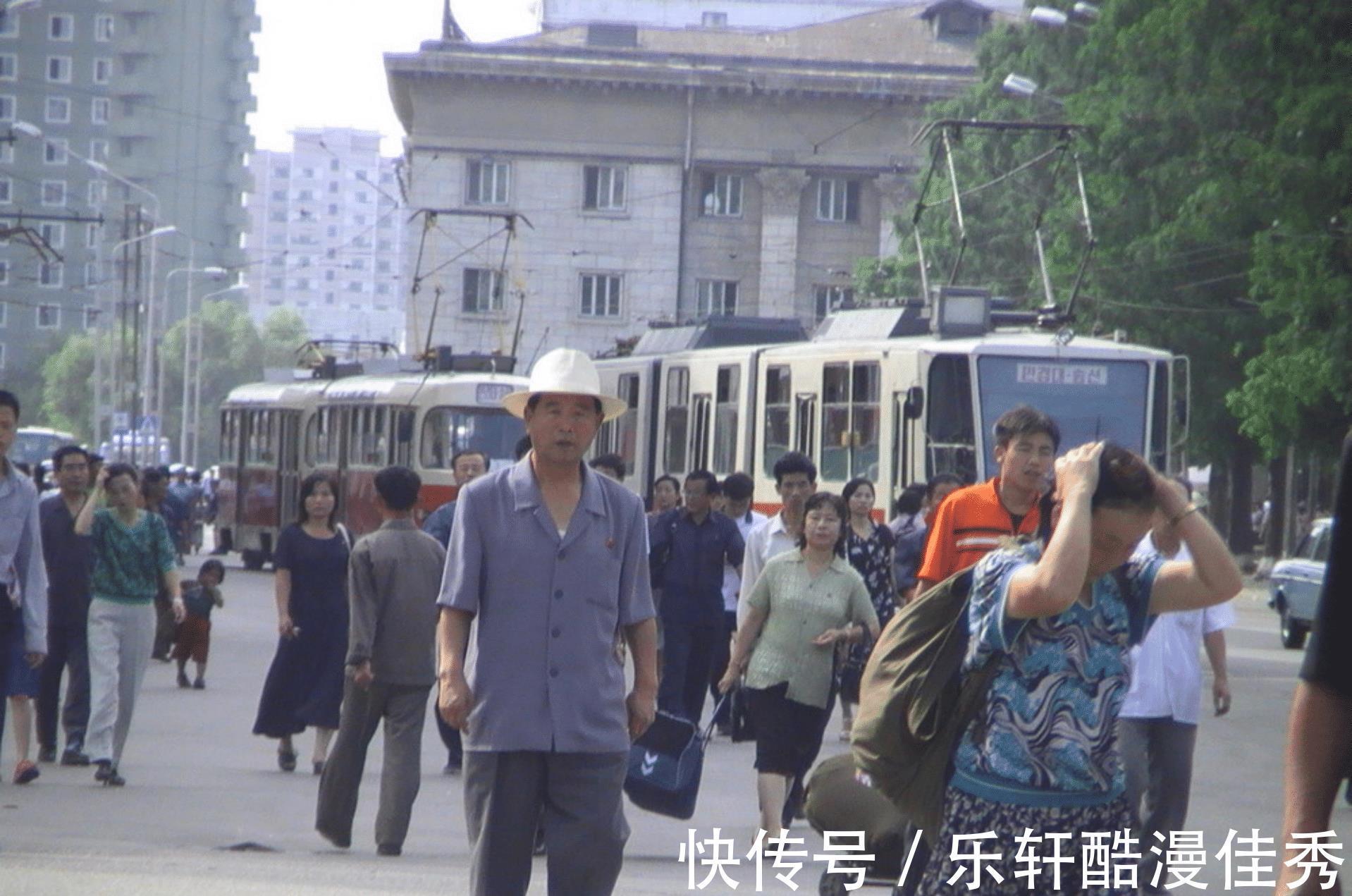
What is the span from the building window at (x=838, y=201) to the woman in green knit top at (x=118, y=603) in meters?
55.7

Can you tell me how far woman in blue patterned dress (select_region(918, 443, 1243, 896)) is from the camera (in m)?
5.18

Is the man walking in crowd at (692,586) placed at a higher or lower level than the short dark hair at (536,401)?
lower

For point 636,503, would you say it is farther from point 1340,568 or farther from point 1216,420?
point 1216,420

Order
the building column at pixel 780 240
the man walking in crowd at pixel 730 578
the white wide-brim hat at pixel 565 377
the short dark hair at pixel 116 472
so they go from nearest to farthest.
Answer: the white wide-brim hat at pixel 565 377, the short dark hair at pixel 116 472, the man walking in crowd at pixel 730 578, the building column at pixel 780 240

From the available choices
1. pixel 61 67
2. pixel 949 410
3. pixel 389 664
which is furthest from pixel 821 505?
pixel 61 67

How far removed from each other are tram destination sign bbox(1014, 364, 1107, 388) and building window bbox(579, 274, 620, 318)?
45.2 metres

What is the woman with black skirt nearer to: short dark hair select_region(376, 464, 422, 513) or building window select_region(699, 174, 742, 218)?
short dark hair select_region(376, 464, 422, 513)

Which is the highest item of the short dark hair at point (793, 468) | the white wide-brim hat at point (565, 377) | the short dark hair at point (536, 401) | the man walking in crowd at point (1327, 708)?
the white wide-brim hat at point (565, 377)

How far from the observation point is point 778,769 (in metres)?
10.7

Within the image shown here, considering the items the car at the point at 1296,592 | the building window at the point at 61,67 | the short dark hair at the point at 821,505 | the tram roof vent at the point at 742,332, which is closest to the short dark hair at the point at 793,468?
the short dark hair at the point at 821,505

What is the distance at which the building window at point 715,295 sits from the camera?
68750mm

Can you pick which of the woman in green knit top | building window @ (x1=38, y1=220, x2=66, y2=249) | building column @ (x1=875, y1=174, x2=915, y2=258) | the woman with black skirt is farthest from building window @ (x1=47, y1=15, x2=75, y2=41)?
the woman with black skirt

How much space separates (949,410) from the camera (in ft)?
77.0

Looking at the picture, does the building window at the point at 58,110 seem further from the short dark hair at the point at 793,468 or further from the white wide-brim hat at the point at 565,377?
the white wide-brim hat at the point at 565,377
